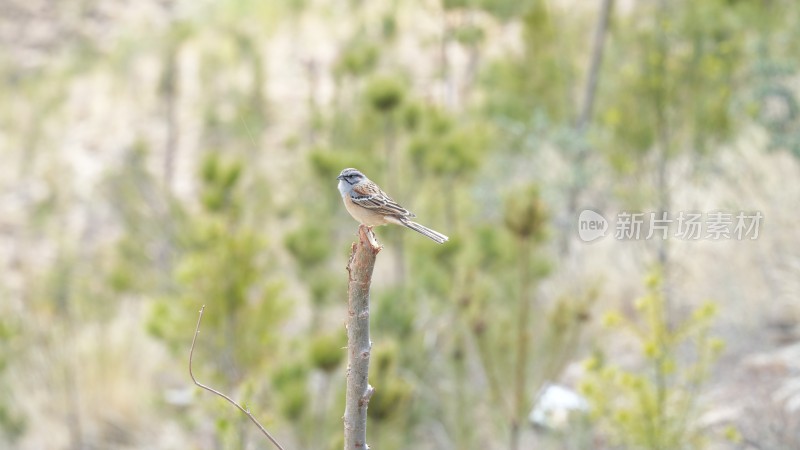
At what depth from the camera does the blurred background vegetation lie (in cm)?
319

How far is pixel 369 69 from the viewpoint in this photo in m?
5.34

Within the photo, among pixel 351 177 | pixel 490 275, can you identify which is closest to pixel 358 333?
pixel 351 177

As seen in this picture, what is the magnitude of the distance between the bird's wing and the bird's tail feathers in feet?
0.06

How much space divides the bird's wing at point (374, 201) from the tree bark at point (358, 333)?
55 mm

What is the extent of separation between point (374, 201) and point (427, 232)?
0.19m

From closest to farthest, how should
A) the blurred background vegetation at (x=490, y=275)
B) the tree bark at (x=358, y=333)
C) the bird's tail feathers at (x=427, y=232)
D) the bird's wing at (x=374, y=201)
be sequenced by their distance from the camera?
the bird's tail feathers at (x=427, y=232) < the tree bark at (x=358, y=333) < the bird's wing at (x=374, y=201) < the blurred background vegetation at (x=490, y=275)

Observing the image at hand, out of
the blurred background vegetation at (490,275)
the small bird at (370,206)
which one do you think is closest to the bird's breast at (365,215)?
the small bird at (370,206)

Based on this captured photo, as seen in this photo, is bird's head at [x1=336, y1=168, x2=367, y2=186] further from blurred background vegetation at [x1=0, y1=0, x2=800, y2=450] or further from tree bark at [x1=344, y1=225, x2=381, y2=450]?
blurred background vegetation at [x1=0, y1=0, x2=800, y2=450]

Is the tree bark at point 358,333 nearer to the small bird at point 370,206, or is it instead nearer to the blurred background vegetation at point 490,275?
the small bird at point 370,206

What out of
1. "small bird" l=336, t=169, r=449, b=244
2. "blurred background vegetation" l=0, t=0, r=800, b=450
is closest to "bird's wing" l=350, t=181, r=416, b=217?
"small bird" l=336, t=169, r=449, b=244

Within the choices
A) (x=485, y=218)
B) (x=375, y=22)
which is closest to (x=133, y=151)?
(x=375, y=22)

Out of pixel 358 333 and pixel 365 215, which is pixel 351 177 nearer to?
pixel 365 215

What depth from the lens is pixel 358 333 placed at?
4.13ft

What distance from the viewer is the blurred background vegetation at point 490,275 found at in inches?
126
